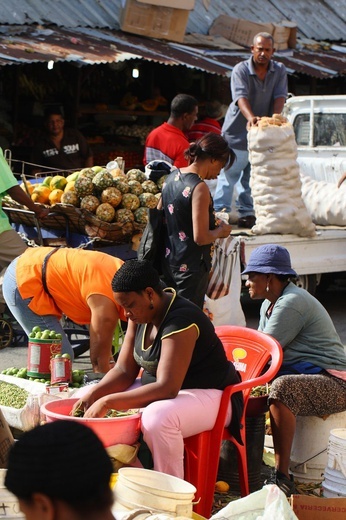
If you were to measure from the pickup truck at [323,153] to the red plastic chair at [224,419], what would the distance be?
15.5ft

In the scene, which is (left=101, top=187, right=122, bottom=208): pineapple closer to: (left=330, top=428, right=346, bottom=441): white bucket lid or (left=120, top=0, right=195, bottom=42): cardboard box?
(left=330, top=428, right=346, bottom=441): white bucket lid

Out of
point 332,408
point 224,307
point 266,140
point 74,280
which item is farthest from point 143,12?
point 332,408

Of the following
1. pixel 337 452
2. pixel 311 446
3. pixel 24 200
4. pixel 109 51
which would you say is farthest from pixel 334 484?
pixel 109 51

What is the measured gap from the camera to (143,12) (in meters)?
14.9

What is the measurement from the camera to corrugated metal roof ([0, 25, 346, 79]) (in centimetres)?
1277

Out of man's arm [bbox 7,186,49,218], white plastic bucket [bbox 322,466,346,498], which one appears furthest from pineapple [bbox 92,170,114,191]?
white plastic bucket [bbox 322,466,346,498]

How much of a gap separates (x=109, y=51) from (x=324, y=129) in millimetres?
3487

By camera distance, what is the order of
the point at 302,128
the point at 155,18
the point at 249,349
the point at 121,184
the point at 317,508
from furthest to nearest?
the point at 155,18 < the point at 302,128 < the point at 121,184 < the point at 249,349 < the point at 317,508

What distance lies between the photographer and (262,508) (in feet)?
13.2

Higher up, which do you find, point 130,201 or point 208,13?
point 208,13

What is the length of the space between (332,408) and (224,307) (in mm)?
3269

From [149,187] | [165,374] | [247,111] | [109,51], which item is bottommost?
[165,374]

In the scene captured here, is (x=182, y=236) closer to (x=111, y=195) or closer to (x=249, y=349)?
(x=249, y=349)

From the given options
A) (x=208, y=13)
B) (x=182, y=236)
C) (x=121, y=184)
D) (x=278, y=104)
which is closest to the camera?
(x=182, y=236)
